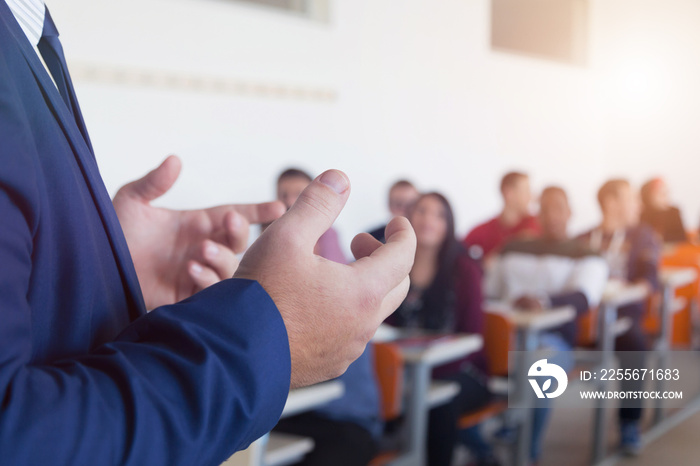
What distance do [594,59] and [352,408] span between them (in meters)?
5.79

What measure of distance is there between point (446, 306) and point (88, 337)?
2.70 meters

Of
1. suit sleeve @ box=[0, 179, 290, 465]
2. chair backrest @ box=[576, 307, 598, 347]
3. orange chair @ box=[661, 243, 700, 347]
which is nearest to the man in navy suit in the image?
suit sleeve @ box=[0, 179, 290, 465]

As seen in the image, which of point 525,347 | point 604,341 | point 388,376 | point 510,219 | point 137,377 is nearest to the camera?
point 137,377

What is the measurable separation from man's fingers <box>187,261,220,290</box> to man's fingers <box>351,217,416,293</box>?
0.27 m

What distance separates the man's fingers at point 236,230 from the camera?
754 millimetres

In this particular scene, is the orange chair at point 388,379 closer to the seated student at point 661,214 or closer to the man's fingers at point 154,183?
the man's fingers at point 154,183

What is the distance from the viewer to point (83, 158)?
486mm

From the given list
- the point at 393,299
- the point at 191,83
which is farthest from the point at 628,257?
the point at 393,299

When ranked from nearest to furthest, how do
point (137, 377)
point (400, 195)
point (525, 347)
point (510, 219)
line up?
point (137, 377), point (525, 347), point (400, 195), point (510, 219)

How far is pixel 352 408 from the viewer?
220cm

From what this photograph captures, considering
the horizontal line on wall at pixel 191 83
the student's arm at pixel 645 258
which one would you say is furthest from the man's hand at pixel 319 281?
the student's arm at pixel 645 258

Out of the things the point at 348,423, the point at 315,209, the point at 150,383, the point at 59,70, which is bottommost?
the point at 348,423

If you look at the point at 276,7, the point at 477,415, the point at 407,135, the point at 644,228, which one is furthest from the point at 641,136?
the point at 477,415

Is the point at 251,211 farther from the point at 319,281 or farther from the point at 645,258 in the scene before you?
the point at 645,258
